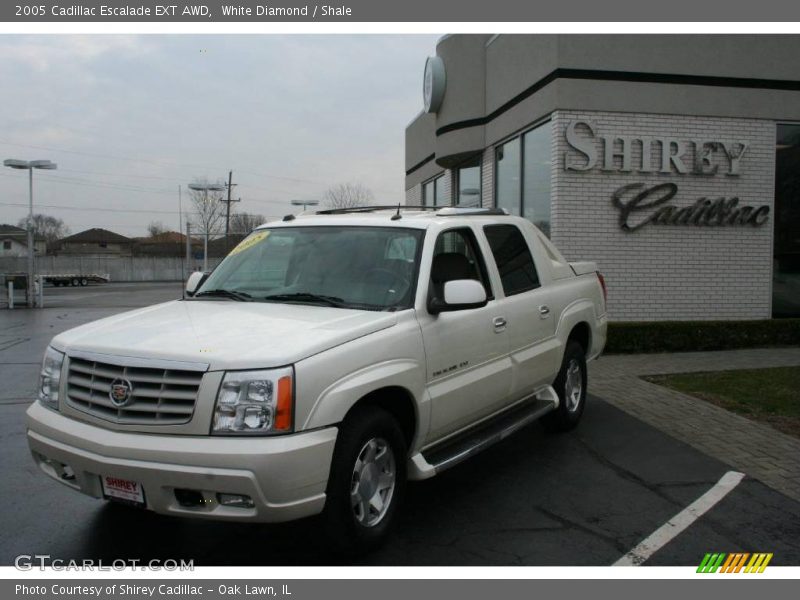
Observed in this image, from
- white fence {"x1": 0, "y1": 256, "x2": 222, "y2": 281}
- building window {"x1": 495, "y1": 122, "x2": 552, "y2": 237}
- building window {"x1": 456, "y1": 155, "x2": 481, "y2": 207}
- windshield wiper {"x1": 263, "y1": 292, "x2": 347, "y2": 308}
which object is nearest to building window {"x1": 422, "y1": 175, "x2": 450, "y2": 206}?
building window {"x1": 456, "y1": 155, "x2": 481, "y2": 207}

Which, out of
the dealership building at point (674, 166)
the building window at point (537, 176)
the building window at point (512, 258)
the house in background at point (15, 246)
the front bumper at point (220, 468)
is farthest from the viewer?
the house in background at point (15, 246)

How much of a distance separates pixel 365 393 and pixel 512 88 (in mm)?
10776

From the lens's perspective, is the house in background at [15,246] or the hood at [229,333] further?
the house in background at [15,246]

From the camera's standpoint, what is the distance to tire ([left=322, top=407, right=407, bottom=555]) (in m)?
3.56

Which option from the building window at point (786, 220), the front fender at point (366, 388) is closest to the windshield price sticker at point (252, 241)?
the front fender at point (366, 388)

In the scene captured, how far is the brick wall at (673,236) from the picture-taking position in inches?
456

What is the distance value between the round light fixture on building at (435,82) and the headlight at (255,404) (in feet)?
A: 43.7

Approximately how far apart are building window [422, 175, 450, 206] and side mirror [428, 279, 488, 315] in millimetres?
13945

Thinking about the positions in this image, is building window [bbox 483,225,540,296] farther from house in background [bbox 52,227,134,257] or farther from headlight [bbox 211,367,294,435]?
house in background [bbox 52,227,134,257]

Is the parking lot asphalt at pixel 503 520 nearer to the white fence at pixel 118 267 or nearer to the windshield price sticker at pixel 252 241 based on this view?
the windshield price sticker at pixel 252 241

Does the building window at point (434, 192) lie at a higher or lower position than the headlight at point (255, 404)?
higher

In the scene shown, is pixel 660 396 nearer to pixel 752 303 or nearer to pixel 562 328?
pixel 562 328

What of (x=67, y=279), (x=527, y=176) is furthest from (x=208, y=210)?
(x=527, y=176)
